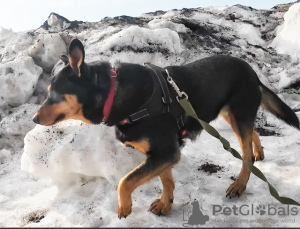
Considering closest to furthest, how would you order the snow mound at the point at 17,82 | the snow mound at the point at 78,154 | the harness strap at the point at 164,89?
1. the harness strap at the point at 164,89
2. the snow mound at the point at 78,154
3. the snow mound at the point at 17,82

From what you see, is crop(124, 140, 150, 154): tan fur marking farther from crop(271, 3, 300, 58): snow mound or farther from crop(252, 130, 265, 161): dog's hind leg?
crop(271, 3, 300, 58): snow mound

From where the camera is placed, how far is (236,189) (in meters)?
3.87

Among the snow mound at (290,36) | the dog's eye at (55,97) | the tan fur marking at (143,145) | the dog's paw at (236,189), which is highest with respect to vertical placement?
the dog's eye at (55,97)

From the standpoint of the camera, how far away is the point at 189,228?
328 centimetres

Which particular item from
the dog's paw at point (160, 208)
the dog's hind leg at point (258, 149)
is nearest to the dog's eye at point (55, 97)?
the dog's paw at point (160, 208)

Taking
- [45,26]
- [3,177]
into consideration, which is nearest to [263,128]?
[3,177]

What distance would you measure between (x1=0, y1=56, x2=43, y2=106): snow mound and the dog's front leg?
493cm

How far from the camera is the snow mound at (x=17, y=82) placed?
23.4ft

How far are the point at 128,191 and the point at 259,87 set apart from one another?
2264 millimetres

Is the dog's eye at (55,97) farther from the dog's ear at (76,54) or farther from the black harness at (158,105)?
the black harness at (158,105)

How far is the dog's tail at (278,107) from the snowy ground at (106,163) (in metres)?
0.68

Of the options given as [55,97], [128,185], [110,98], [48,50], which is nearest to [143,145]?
[128,185]

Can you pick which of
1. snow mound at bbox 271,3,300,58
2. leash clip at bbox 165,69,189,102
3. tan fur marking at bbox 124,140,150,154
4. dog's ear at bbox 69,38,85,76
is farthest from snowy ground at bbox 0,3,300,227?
dog's ear at bbox 69,38,85,76

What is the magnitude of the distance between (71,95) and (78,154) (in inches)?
59.7
